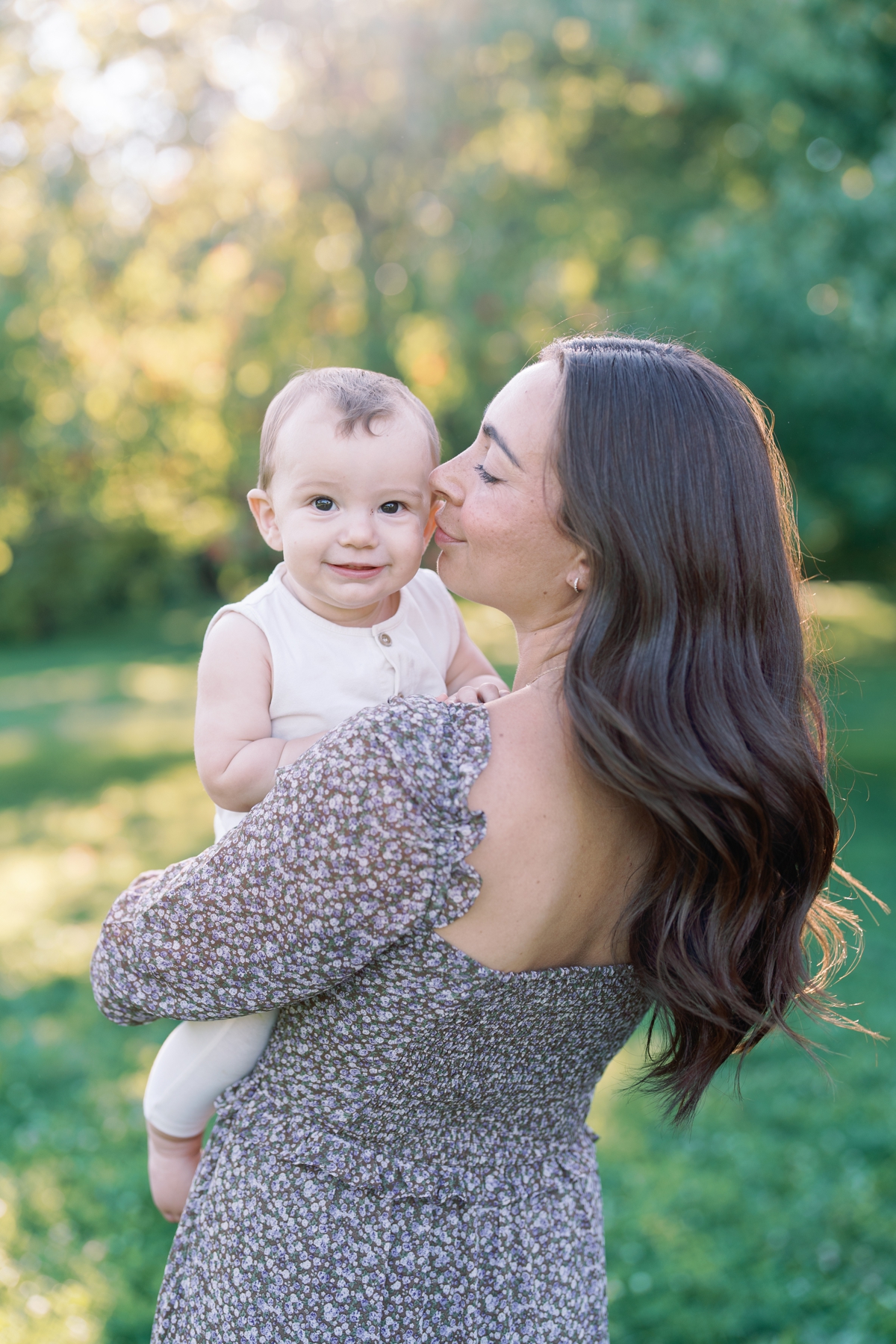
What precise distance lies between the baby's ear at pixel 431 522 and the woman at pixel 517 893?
111 millimetres

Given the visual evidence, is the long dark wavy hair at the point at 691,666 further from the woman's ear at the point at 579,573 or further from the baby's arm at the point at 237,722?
the baby's arm at the point at 237,722

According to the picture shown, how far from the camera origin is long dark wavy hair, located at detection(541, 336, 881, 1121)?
1520 millimetres

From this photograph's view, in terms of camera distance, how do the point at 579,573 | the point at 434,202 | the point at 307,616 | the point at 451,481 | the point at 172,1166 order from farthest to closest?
the point at 434,202
the point at 172,1166
the point at 307,616
the point at 451,481
the point at 579,573

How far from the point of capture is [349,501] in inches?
72.9

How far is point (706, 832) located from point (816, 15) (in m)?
7.49

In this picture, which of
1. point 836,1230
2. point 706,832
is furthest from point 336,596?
point 836,1230

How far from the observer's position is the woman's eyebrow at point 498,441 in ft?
5.48

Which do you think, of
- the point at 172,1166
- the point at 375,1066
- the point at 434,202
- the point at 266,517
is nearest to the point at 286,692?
the point at 266,517

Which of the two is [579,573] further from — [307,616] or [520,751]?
[307,616]

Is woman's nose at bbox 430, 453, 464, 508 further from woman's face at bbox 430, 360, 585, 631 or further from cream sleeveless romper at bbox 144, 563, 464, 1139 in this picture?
cream sleeveless romper at bbox 144, 563, 464, 1139

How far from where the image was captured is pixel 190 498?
13320 mm

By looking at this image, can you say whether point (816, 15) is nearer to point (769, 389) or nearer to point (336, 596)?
point (769, 389)

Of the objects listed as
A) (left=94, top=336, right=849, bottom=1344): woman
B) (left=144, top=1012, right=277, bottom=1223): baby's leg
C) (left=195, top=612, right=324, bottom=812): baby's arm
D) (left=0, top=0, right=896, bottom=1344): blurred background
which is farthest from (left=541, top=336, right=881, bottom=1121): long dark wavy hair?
(left=0, top=0, right=896, bottom=1344): blurred background

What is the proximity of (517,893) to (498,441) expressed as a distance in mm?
655
